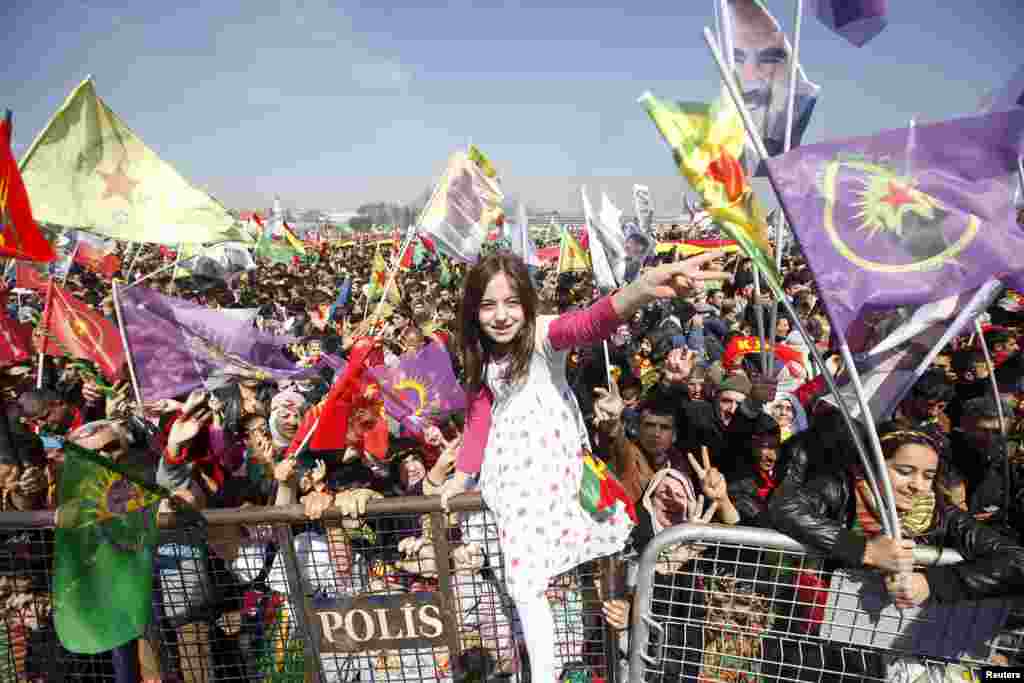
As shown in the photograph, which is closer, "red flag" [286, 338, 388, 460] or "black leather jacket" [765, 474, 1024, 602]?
"black leather jacket" [765, 474, 1024, 602]

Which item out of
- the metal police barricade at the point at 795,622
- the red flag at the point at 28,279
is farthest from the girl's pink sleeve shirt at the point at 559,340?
the red flag at the point at 28,279

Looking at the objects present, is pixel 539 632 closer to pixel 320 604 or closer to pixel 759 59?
pixel 320 604

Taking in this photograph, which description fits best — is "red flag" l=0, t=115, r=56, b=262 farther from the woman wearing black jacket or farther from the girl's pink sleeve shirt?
the woman wearing black jacket

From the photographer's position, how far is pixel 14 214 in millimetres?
3100

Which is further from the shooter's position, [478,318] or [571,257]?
[571,257]

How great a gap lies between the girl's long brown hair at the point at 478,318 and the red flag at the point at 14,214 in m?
2.80

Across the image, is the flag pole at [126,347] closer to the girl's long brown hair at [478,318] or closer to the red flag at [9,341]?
the red flag at [9,341]

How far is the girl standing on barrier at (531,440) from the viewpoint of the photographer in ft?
6.29

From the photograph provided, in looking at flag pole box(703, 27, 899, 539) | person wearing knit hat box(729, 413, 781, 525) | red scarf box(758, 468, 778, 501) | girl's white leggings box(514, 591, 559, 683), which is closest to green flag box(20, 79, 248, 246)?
girl's white leggings box(514, 591, 559, 683)

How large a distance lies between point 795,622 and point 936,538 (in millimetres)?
615

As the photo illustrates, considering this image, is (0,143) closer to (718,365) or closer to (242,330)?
(242,330)

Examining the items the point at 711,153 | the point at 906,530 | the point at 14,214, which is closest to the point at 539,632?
the point at 906,530

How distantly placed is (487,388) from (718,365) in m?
4.31

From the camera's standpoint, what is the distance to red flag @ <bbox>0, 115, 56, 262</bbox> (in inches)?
120
